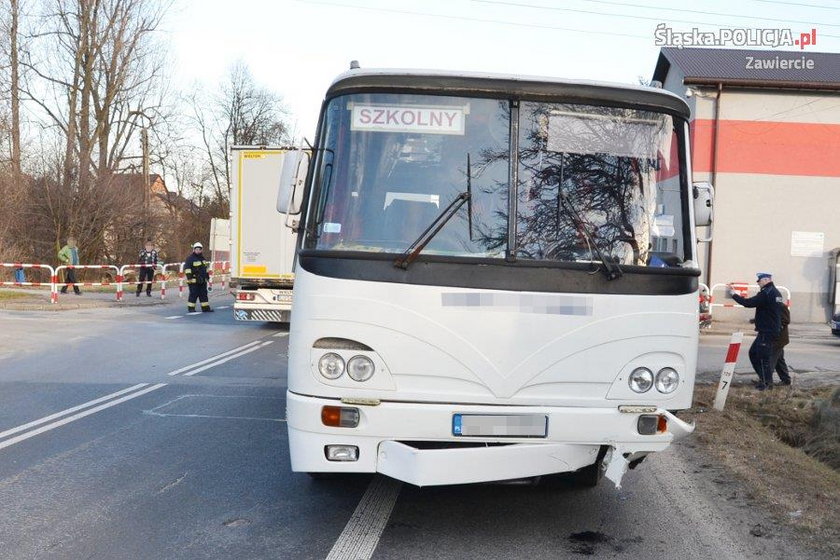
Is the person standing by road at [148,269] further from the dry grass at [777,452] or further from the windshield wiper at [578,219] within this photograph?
the windshield wiper at [578,219]

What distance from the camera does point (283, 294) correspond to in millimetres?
17219

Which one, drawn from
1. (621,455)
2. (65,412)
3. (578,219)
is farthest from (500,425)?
(65,412)

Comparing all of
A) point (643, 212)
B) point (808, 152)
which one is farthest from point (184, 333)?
point (808, 152)

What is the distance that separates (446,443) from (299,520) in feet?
3.95

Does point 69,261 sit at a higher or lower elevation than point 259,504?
higher

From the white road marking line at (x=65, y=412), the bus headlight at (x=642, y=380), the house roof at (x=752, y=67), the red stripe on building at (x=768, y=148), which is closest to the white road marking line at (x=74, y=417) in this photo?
the white road marking line at (x=65, y=412)

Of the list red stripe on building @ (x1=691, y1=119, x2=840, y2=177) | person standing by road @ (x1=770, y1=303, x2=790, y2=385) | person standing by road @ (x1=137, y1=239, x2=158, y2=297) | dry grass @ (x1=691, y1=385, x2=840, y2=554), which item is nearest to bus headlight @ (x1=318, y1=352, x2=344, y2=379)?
dry grass @ (x1=691, y1=385, x2=840, y2=554)

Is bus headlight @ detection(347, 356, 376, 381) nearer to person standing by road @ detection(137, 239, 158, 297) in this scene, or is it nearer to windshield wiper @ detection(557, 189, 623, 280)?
windshield wiper @ detection(557, 189, 623, 280)

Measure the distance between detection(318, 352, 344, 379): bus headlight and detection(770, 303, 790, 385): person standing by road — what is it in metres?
9.13

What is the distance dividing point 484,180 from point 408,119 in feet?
1.90

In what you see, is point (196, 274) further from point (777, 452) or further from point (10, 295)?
point (777, 452)

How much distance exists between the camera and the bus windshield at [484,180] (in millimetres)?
4824

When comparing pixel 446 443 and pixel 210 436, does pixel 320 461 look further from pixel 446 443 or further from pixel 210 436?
pixel 210 436

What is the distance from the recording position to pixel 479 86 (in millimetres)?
4965
